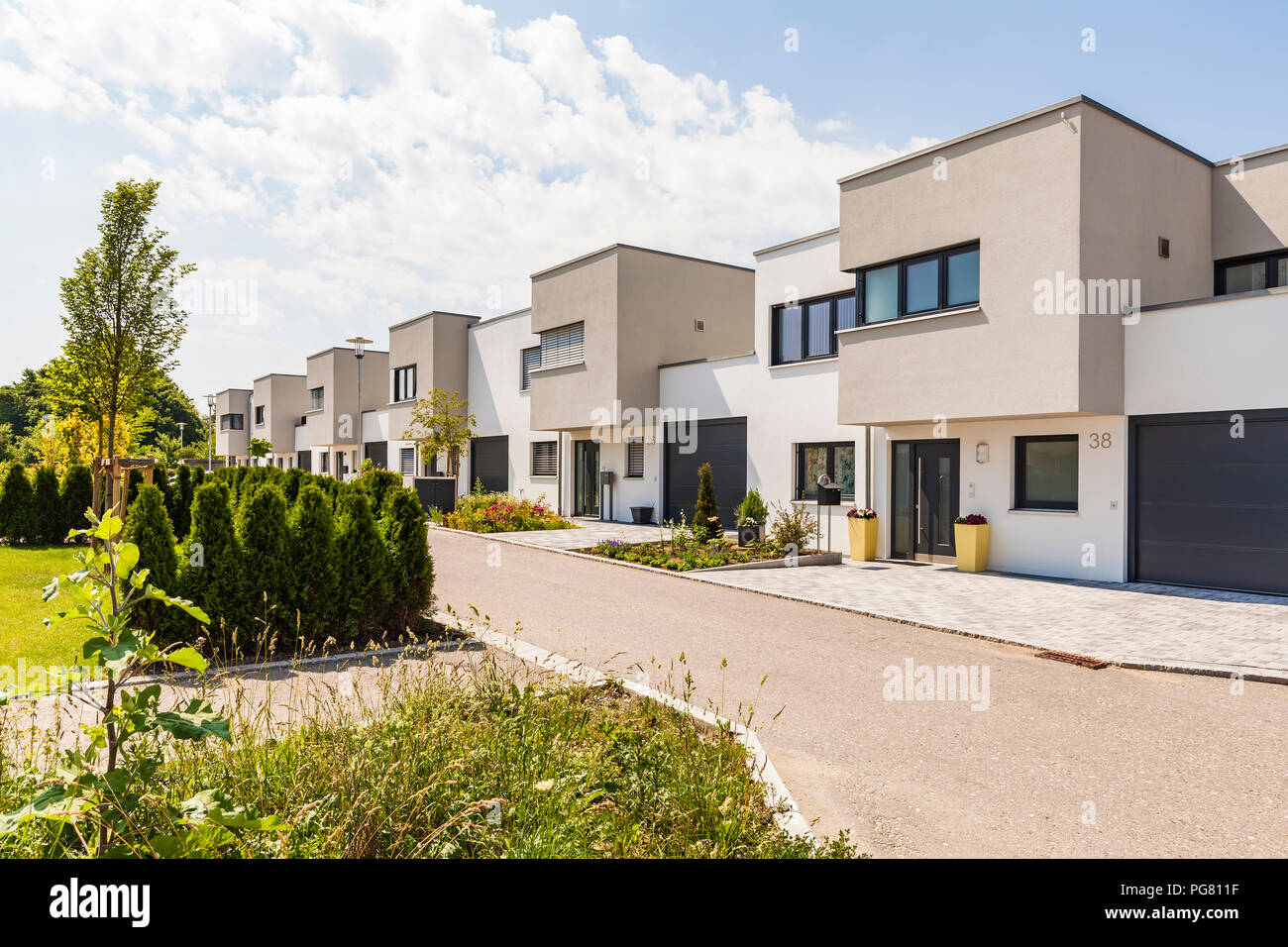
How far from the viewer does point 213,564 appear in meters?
7.89

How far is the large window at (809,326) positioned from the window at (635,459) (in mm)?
5701

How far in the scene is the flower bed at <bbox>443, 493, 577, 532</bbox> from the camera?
24.0 metres

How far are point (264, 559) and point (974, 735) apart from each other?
647 cm

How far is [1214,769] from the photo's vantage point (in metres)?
5.43

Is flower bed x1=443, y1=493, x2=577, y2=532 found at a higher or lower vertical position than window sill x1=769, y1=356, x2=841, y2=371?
lower

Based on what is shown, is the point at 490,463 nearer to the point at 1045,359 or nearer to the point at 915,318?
the point at 915,318

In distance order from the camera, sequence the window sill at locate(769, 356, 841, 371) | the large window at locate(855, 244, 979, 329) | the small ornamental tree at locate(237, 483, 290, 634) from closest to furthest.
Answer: the small ornamental tree at locate(237, 483, 290, 634), the large window at locate(855, 244, 979, 329), the window sill at locate(769, 356, 841, 371)

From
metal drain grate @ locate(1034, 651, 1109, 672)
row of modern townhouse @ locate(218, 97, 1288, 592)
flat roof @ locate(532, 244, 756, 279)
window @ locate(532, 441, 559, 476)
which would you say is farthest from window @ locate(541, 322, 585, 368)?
metal drain grate @ locate(1034, 651, 1109, 672)

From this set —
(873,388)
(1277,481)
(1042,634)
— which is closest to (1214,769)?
(1042,634)

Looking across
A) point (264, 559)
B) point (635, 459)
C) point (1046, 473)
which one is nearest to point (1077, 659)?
point (1046, 473)

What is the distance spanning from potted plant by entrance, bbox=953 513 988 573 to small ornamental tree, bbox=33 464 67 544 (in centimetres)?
1828

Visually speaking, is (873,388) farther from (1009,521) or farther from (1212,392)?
(1212,392)

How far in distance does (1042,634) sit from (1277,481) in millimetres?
5605

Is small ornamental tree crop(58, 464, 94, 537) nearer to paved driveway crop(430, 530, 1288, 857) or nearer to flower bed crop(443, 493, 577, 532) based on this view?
flower bed crop(443, 493, 577, 532)
